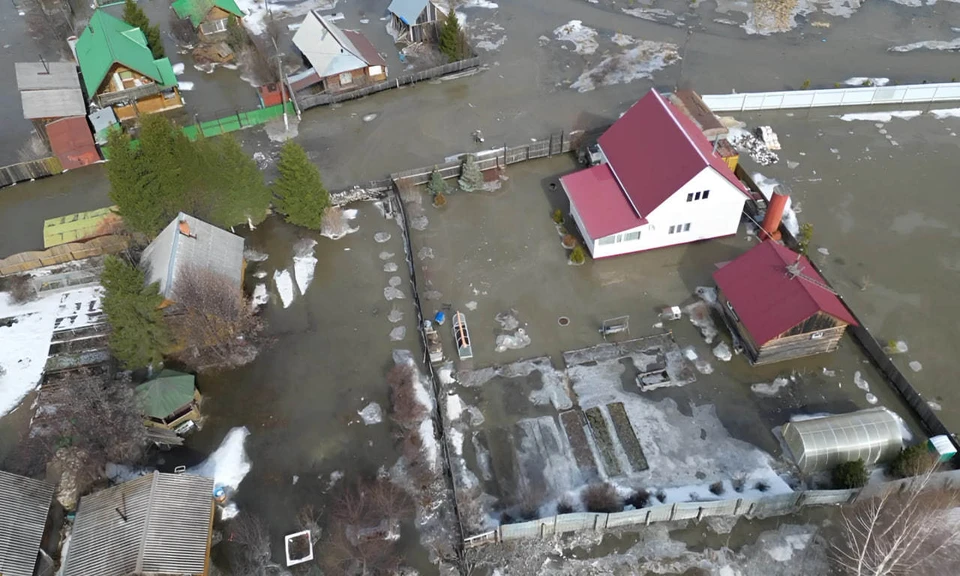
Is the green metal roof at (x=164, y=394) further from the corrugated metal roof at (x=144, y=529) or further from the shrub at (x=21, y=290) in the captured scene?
the shrub at (x=21, y=290)

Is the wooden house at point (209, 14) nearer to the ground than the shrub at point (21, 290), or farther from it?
farther from it

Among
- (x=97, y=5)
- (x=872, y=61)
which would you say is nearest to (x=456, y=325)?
(x=872, y=61)

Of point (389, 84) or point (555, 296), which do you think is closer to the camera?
point (555, 296)

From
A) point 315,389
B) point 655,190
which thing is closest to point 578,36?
point 655,190

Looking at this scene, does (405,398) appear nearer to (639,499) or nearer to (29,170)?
(639,499)

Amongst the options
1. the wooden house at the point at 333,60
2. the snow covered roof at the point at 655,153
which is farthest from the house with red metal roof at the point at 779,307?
the wooden house at the point at 333,60

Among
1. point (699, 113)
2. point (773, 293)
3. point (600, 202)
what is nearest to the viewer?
point (773, 293)
